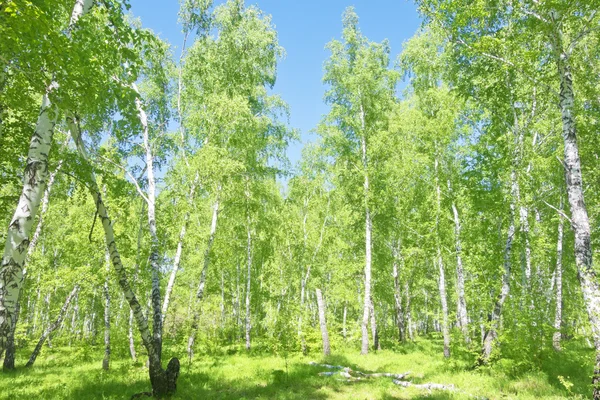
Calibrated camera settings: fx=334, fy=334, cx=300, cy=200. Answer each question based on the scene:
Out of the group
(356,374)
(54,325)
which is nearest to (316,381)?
(356,374)

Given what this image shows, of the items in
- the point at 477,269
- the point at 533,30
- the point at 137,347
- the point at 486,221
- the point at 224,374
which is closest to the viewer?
the point at 533,30

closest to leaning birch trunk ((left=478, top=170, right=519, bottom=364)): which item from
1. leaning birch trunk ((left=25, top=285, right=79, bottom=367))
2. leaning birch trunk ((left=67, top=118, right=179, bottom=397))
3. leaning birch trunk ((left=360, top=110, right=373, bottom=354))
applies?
leaning birch trunk ((left=360, top=110, right=373, bottom=354))

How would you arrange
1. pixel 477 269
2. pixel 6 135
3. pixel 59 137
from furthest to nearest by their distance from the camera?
pixel 59 137, pixel 477 269, pixel 6 135

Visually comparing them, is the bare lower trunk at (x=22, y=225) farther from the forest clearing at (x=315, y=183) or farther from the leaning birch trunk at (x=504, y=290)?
the leaning birch trunk at (x=504, y=290)

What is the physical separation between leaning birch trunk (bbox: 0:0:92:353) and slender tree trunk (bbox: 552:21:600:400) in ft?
33.6

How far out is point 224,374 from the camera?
483 inches

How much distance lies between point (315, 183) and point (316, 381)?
15.4 metres

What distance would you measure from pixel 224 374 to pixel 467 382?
27.1 ft

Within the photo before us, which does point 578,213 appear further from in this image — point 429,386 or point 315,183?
point 315,183

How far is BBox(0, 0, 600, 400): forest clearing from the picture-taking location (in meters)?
7.23

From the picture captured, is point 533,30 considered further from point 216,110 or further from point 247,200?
point 247,200

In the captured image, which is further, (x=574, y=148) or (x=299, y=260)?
(x=299, y=260)

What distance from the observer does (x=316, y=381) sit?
1066 centimetres

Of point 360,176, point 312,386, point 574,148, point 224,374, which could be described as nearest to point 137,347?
point 224,374
